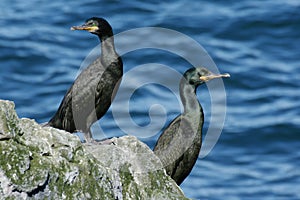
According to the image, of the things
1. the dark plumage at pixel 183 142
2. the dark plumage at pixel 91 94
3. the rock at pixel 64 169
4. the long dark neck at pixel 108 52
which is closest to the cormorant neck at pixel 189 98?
the dark plumage at pixel 183 142

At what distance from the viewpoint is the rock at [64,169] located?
533 cm

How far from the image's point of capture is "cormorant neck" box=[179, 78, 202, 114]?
891 cm

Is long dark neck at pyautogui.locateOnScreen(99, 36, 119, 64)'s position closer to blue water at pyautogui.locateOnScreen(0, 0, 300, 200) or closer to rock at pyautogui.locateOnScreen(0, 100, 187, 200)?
rock at pyautogui.locateOnScreen(0, 100, 187, 200)

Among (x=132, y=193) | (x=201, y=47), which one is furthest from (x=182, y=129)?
(x=201, y=47)

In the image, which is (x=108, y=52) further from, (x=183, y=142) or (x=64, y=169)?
(x=64, y=169)

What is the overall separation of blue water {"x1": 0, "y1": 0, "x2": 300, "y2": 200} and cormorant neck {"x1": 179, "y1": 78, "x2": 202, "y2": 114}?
17.0 feet

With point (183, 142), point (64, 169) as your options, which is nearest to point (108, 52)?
point (183, 142)

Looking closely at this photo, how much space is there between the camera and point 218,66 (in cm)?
1720

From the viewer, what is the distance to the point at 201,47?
1766 centimetres

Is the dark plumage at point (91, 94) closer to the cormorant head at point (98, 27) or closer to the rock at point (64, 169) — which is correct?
the cormorant head at point (98, 27)

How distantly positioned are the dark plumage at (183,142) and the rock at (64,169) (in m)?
2.09

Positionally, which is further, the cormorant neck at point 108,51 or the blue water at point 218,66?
the blue water at point 218,66

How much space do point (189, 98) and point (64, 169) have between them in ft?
12.0

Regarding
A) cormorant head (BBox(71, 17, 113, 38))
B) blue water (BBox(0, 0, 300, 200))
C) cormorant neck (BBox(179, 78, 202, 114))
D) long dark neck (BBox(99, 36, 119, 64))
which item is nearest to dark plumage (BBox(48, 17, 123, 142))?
long dark neck (BBox(99, 36, 119, 64))
